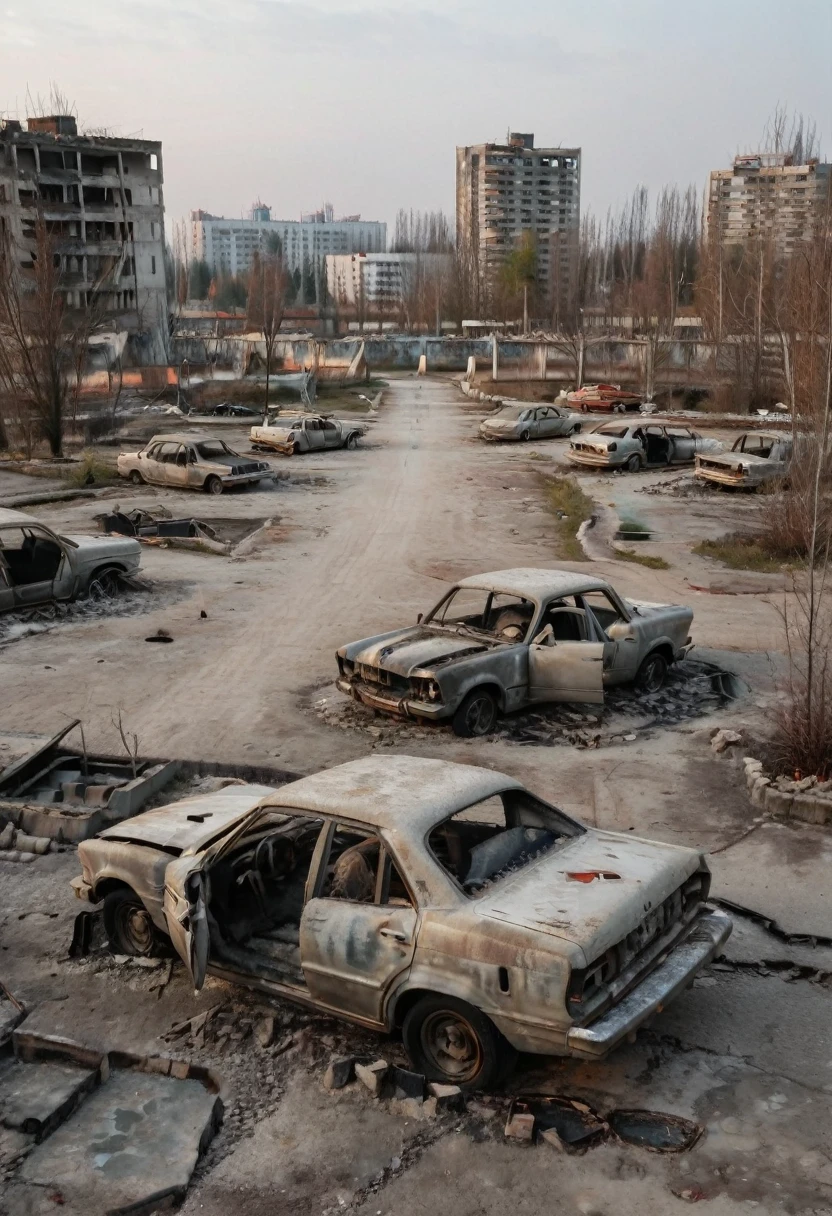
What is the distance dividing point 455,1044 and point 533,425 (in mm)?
32471

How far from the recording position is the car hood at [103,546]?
14.7m

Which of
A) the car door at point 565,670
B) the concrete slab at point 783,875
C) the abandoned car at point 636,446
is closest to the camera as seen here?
the concrete slab at point 783,875

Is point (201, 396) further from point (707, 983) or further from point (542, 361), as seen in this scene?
point (707, 983)

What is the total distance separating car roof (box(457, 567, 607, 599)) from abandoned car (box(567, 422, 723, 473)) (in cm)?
1840

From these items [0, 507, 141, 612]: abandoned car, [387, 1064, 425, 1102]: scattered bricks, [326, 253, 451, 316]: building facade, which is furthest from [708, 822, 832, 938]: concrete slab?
[326, 253, 451, 316]: building facade

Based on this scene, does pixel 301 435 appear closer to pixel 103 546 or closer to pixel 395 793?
pixel 103 546

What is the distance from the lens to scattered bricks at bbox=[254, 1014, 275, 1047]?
5508mm

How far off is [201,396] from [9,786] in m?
41.7

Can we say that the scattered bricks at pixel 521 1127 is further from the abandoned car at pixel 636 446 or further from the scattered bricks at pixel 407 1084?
the abandoned car at pixel 636 446

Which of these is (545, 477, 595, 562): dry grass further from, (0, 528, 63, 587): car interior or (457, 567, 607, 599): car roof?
(0, 528, 63, 587): car interior

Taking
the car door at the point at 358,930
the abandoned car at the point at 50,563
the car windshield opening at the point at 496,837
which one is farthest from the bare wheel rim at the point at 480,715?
the abandoned car at the point at 50,563

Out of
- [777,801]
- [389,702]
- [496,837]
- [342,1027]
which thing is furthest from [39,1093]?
[777,801]

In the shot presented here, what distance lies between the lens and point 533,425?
119 ft

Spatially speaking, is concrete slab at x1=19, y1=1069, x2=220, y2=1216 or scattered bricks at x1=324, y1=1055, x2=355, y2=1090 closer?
concrete slab at x1=19, y1=1069, x2=220, y2=1216
